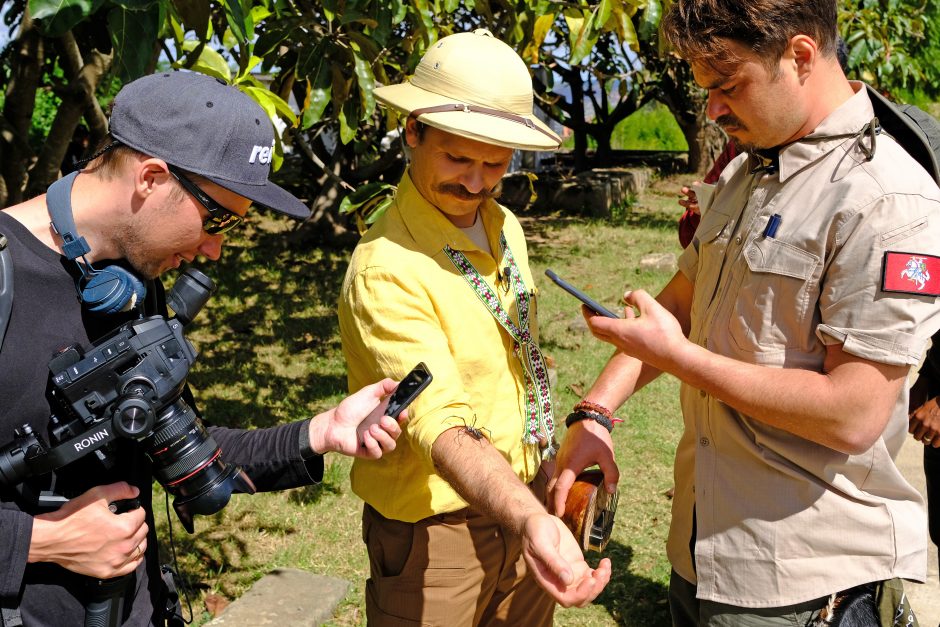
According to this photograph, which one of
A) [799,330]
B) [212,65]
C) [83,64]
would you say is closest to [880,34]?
[212,65]

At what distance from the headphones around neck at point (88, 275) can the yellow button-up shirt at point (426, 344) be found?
0.59 m

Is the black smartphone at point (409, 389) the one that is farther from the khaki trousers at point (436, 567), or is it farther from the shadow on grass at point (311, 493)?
the shadow on grass at point (311, 493)

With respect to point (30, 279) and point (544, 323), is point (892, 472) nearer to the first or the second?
point (30, 279)

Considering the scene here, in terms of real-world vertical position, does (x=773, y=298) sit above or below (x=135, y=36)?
below

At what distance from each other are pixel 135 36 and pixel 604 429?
174cm

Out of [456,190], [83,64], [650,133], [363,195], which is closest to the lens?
[456,190]

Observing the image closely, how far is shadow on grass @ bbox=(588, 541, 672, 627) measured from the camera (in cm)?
390

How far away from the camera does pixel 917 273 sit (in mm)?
1781

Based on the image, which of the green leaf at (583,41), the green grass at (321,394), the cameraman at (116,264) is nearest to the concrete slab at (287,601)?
the green grass at (321,394)

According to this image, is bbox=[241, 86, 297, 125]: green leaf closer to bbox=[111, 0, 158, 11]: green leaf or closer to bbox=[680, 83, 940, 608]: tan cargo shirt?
bbox=[111, 0, 158, 11]: green leaf

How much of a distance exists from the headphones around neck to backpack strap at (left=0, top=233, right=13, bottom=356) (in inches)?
5.2

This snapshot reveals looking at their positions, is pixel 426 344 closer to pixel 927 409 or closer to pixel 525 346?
pixel 525 346

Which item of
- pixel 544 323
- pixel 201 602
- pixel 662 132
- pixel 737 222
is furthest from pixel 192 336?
pixel 662 132

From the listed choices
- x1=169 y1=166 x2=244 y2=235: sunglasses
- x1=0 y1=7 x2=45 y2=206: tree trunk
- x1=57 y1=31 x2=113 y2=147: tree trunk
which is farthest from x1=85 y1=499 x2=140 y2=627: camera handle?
x1=0 y1=7 x2=45 y2=206: tree trunk
